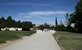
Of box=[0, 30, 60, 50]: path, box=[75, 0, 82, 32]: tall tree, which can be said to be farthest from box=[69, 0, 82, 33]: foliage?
box=[0, 30, 60, 50]: path

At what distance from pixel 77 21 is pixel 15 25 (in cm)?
8144

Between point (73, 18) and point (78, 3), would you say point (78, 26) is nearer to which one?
point (73, 18)

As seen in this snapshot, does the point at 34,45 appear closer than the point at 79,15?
Yes

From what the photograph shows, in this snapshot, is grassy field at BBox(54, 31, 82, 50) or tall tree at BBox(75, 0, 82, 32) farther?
tall tree at BBox(75, 0, 82, 32)

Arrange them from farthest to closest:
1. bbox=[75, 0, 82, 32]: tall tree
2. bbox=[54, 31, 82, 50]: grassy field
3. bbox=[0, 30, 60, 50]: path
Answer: bbox=[75, 0, 82, 32]: tall tree, bbox=[54, 31, 82, 50]: grassy field, bbox=[0, 30, 60, 50]: path

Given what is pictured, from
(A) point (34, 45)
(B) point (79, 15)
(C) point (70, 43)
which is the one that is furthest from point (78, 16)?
(A) point (34, 45)

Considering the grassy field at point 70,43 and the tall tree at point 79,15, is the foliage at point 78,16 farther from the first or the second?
the grassy field at point 70,43

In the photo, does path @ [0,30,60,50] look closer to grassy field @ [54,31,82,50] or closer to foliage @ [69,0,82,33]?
grassy field @ [54,31,82,50]

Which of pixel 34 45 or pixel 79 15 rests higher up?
pixel 34 45

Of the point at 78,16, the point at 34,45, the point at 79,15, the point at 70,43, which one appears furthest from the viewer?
the point at 78,16

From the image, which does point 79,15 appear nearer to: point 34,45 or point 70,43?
point 70,43

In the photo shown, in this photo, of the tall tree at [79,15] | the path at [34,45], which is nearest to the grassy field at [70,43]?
the path at [34,45]

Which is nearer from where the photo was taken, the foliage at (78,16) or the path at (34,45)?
the path at (34,45)

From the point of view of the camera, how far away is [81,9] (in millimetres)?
70562
